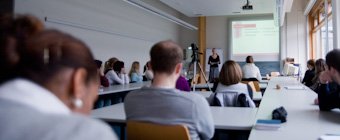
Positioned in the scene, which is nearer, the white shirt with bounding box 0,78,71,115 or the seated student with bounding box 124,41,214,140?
the white shirt with bounding box 0,78,71,115

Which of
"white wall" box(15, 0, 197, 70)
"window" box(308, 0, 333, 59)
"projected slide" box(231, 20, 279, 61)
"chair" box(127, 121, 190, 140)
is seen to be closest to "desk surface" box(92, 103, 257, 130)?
"chair" box(127, 121, 190, 140)

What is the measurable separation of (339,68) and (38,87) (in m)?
1.89

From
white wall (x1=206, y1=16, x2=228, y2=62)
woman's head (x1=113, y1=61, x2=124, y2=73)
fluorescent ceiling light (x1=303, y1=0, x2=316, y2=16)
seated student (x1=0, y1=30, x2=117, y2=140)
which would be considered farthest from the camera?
white wall (x1=206, y1=16, x2=228, y2=62)

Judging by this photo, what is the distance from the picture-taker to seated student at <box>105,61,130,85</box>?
5988 millimetres

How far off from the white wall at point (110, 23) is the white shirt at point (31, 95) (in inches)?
165

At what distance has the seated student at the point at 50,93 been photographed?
1.79ft

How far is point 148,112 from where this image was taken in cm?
172

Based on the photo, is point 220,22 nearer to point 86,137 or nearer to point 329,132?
point 329,132

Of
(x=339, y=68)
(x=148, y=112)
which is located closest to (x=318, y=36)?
(x=339, y=68)

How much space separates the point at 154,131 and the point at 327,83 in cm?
158

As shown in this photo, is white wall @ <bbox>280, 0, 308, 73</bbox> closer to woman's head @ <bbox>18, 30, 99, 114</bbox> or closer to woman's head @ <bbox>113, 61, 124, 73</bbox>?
woman's head @ <bbox>113, 61, 124, 73</bbox>

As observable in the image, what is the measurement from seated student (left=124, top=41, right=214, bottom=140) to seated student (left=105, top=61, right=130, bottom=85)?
4.25 m

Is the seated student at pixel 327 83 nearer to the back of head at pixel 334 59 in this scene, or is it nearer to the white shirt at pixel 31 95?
the back of head at pixel 334 59

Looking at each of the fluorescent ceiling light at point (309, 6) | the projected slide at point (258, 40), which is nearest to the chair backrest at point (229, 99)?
the fluorescent ceiling light at point (309, 6)
